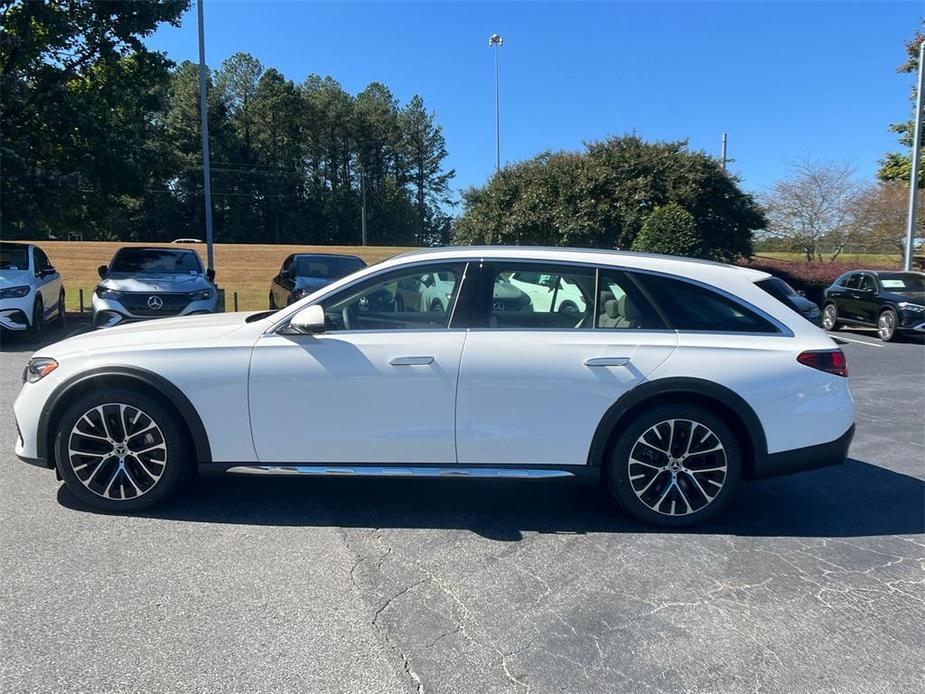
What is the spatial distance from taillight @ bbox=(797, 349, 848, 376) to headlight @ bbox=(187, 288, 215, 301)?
31.0 ft

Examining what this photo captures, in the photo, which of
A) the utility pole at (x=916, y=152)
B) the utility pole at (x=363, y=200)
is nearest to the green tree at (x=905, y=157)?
the utility pole at (x=916, y=152)

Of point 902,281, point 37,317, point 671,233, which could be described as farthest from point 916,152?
point 37,317

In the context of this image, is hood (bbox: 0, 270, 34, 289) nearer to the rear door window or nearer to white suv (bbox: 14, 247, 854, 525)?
white suv (bbox: 14, 247, 854, 525)

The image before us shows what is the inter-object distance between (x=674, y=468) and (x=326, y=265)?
1079 centimetres

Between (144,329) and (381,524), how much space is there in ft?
6.73

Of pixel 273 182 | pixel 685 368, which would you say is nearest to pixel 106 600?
pixel 685 368

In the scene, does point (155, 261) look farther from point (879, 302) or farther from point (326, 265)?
point (879, 302)

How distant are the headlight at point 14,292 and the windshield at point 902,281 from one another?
16894 mm

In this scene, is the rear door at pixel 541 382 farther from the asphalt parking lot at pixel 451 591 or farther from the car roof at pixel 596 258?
the asphalt parking lot at pixel 451 591

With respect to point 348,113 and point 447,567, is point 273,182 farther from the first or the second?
point 447,567

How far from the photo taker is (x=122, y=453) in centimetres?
408

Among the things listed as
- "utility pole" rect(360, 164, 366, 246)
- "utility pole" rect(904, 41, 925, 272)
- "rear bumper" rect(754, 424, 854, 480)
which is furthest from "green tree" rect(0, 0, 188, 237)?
"utility pole" rect(360, 164, 366, 246)

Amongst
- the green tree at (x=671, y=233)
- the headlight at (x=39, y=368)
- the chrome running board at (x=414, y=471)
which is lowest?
the chrome running board at (x=414, y=471)

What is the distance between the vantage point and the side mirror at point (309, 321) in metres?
3.91
